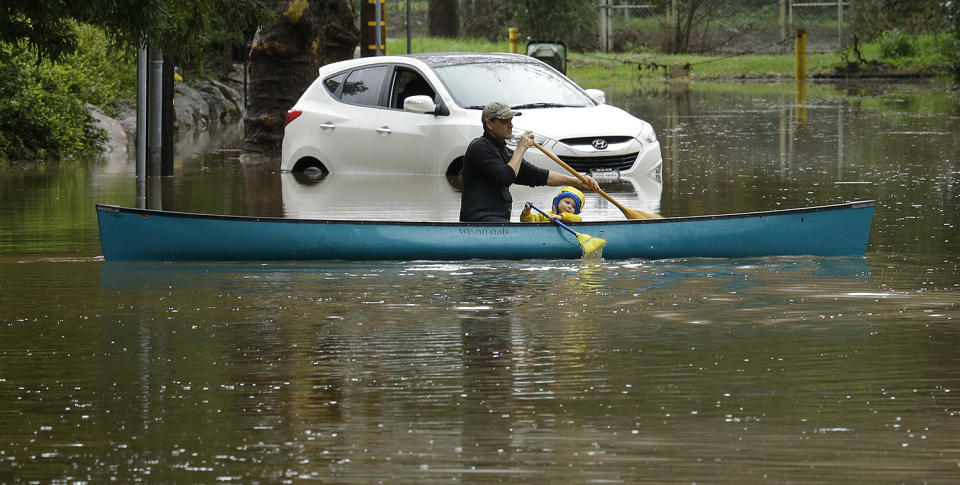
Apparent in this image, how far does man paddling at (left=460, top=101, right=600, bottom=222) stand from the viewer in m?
12.0

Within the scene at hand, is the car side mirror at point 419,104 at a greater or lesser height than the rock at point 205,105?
lesser

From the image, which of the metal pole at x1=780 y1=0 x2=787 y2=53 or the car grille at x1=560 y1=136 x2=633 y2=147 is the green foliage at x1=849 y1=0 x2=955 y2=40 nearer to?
the metal pole at x1=780 y1=0 x2=787 y2=53

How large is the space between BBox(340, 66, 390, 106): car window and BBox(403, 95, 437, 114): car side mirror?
1198mm

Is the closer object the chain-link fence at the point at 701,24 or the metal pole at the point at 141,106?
the metal pole at the point at 141,106

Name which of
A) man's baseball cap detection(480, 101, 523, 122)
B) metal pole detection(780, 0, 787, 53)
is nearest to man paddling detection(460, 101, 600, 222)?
man's baseball cap detection(480, 101, 523, 122)

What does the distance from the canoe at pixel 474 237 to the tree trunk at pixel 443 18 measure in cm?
4866

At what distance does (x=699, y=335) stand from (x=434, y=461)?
114 inches

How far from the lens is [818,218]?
11453 millimetres

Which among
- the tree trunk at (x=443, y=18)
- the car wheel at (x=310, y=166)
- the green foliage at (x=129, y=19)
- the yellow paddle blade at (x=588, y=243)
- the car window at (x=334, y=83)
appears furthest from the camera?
the tree trunk at (x=443, y=18)

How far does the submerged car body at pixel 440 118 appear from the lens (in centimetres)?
1666

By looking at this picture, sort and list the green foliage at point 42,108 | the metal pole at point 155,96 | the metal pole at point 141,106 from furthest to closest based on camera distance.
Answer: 1. the green foliage at point 42,108
2. the metal pole at point 155,96
3. the metal pole at point 141,106

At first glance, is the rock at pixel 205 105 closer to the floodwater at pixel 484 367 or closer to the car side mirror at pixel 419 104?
the car side mirror at pixel 419 104

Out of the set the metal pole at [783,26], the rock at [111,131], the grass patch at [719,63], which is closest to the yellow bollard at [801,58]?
the grass patch at [719,63]

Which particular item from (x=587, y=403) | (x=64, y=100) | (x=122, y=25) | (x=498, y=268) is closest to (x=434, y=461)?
(x=587, y=403)
